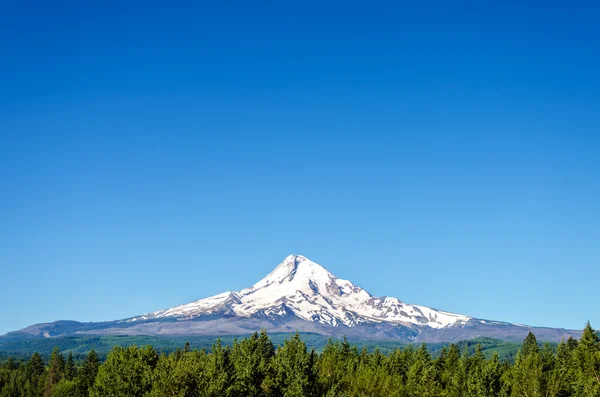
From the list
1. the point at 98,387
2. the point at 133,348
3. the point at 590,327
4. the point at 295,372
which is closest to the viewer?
the point at 295,372

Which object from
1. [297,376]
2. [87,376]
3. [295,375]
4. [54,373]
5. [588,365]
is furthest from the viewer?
[54,373]

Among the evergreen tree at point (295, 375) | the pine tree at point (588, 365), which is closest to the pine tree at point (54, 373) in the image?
the evergreen tree at point (295, 375)

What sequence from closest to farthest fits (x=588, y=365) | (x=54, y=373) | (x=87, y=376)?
(x=588, y=365)
(x=87, y=376)
(x=54, y=373)

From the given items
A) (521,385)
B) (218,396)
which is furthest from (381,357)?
(218,396)

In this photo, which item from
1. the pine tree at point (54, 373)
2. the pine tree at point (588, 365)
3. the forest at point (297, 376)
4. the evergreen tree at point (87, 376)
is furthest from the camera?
the pine tree at point (54, 373)

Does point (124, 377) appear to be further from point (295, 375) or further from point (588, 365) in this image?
point (588, 365)

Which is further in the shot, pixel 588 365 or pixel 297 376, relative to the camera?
pixel 588 365

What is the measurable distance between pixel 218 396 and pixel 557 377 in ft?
188

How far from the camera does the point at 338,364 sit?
131500 mm

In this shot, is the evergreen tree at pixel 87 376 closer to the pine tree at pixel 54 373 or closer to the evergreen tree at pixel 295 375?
the pine tree at pixel 54 373

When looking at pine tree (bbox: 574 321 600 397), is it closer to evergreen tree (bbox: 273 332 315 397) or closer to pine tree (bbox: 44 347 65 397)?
evergreen tree (bbox: 273 332 315 397)

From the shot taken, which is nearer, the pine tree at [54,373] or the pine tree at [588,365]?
the pine tree at [588,365]

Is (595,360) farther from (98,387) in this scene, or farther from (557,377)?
(98,387)

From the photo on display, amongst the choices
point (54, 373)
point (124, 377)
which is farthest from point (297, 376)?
point (54, 373)
